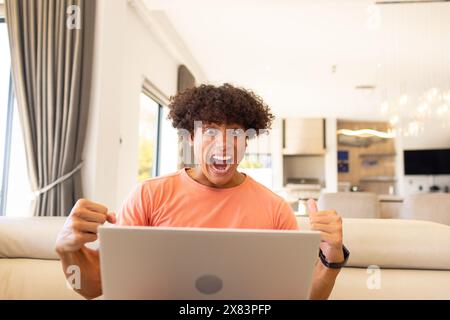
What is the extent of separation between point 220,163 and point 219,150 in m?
0.03

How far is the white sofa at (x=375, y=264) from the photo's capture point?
1131mm

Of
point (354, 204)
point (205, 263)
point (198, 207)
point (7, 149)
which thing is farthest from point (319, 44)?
point (205, 263)

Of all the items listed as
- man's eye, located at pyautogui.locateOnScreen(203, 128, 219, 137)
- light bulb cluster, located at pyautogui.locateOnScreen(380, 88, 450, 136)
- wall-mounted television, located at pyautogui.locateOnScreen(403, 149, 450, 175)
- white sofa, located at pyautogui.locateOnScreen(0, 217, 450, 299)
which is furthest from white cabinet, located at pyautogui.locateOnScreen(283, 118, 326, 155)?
man's eye, located at pyautogui.locateOnScreen(203, 128, 219, 137)

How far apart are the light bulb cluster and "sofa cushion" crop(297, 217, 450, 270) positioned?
11.7ft

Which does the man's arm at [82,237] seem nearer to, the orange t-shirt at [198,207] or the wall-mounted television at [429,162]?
the orange t-shirt at [198,207]

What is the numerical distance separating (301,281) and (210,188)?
0.48 m

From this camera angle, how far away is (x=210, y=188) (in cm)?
101

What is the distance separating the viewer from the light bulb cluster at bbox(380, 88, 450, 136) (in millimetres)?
4781

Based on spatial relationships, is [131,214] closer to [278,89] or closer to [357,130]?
[278,89]

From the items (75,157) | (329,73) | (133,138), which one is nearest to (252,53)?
(329,73)

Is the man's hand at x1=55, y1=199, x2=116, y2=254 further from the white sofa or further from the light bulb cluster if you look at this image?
the light bulb cluster

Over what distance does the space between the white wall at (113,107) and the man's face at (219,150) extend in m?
1.45

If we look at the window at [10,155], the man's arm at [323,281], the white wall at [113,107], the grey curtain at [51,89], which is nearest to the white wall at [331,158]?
Result: the white wall at [113,107]

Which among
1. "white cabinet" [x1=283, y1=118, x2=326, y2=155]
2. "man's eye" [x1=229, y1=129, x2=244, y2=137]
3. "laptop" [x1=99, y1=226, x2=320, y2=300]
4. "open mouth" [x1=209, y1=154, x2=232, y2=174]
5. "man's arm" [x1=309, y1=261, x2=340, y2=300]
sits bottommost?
"man's arm" [x1=309, y1=261, x2=340, y2=300]
